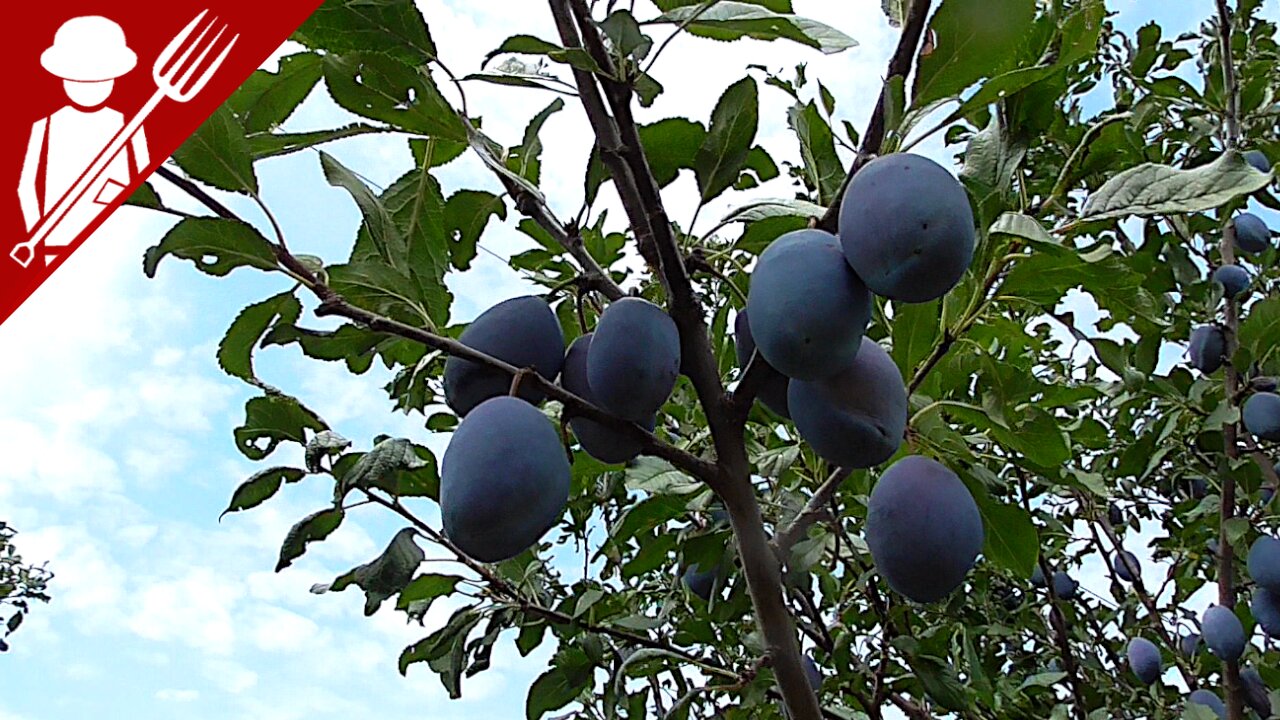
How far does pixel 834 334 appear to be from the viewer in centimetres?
71

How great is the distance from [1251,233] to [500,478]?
201cm

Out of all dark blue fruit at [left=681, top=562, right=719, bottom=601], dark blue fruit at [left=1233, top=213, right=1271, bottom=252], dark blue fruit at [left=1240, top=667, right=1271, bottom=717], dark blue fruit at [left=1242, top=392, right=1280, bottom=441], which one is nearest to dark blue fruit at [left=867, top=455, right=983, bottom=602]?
dark blue fruit at [left=681, top=562, right=719, bottom=601]

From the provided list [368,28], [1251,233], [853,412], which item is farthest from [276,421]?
[1251,233]

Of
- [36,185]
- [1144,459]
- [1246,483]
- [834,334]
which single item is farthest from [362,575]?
[1246,483]

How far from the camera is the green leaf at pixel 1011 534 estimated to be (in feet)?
3.30

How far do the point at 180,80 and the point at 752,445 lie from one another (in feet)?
2.68

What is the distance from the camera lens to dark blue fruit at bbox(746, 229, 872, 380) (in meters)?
0.70

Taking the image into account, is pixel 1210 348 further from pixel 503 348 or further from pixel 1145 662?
pixel 503 348

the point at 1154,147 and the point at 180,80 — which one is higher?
the point at 1154,147

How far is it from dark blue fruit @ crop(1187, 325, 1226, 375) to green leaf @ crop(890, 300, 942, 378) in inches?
50.3

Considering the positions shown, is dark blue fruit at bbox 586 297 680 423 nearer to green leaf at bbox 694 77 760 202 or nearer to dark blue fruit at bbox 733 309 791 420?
A: dark blue fruit at bbox 733 309 791 420

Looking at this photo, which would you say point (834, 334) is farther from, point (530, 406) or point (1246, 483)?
point (1246, 483)

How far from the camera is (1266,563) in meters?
1.86

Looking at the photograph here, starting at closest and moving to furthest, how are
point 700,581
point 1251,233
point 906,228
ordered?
1. point 906,228
2. point 700,581
3. point 1251,233
